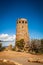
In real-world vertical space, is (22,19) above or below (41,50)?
above

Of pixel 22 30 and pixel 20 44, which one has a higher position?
pixel 22 30

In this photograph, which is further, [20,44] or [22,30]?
[22,30]

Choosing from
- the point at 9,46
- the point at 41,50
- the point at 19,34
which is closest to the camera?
the point at 41,50

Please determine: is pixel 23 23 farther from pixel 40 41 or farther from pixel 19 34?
pixel 40 41

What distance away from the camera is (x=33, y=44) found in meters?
58.5

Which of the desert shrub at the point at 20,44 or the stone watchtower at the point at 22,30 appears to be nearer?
the desert shrub at the point at 20,44

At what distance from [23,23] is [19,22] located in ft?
6.06

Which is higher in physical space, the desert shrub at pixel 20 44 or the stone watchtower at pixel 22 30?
the stone watchtower at pixel 22 30

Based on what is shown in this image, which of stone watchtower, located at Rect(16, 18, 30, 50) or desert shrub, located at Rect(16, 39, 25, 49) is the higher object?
stone watchtower, located at Rect(16, 18, 30, 50)

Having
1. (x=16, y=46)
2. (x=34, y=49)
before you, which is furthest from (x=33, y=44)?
(x=16, y=46)

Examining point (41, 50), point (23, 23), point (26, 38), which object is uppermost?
point (23, 23)

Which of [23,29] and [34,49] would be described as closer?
[34,49]

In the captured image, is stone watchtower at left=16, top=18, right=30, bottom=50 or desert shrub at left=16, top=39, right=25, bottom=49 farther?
stone watchtower at left=16, top=18, right=30, bottom=50

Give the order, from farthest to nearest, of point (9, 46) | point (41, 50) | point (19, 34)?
point (19, 34), point (9, 46), point (41, 50)
